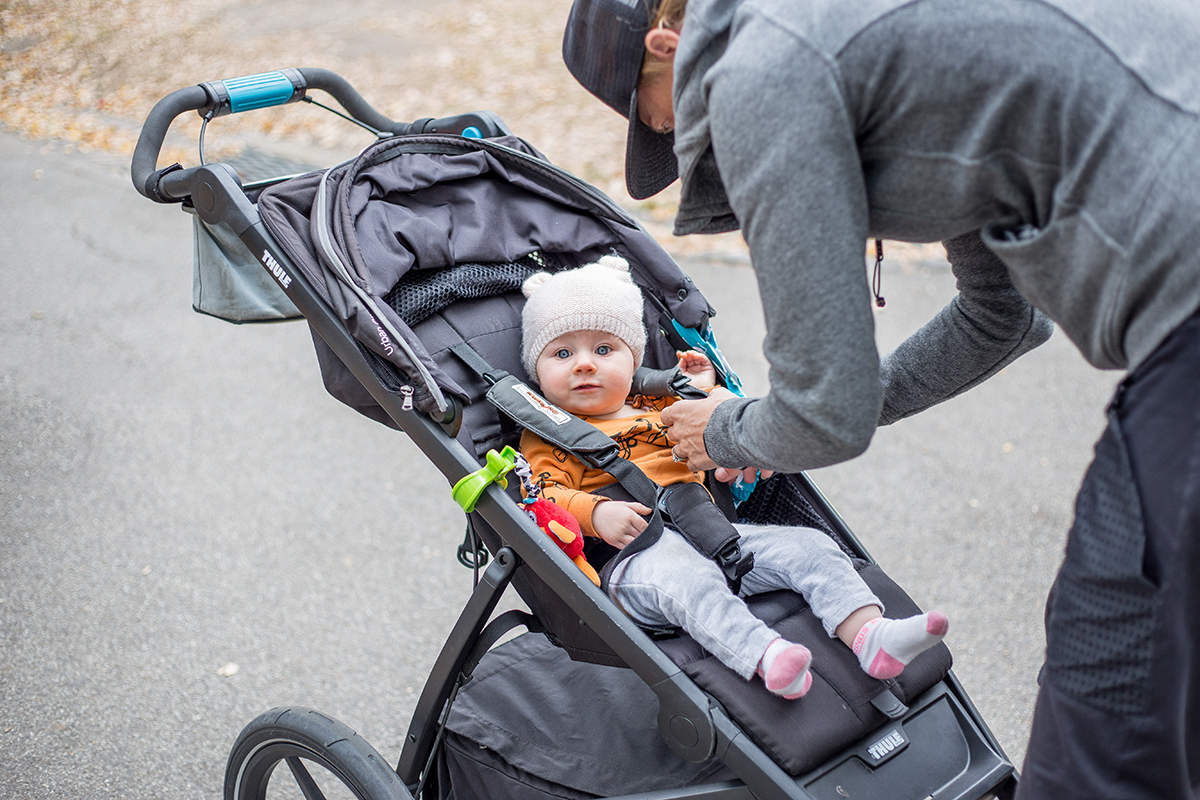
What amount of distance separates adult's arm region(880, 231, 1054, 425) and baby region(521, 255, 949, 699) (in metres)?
0.36

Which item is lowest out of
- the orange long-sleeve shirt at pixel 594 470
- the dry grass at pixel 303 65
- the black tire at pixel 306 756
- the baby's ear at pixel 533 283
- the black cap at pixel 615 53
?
the dry grass at pixel 303 65

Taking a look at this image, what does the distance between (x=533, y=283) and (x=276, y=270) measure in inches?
24.7

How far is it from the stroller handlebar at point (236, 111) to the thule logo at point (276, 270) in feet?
0.93

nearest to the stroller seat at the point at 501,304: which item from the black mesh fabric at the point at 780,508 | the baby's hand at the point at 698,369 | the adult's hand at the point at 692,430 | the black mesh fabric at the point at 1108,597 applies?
the black mesh fabric at the point at 780,508

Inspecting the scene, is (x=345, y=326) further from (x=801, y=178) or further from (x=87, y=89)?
(x=87, y=89)

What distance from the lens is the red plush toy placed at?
6.01 ft

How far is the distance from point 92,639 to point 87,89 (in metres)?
6.38

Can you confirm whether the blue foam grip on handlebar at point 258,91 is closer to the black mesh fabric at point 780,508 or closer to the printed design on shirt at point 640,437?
the printed design on shirt at point 640,437

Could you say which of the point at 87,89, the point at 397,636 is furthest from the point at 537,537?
the point at 87,89

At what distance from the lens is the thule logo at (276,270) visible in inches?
76.8

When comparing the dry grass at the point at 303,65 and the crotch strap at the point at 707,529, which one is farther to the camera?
the dry grass at the point at 303,65

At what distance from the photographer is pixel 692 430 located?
176cm

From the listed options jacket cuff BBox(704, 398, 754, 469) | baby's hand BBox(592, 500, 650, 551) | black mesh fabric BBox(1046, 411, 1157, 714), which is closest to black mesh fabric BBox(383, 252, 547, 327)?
baby's hand BBox(592, 500, 650, 551)

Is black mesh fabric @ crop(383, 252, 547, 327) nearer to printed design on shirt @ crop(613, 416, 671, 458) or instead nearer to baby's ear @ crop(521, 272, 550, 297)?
baby's ear @ crop(521, 272, 550, 297)
